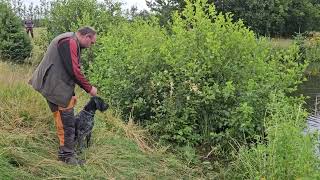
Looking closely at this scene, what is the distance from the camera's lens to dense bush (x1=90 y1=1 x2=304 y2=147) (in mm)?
7570

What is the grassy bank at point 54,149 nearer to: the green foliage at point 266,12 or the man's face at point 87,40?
the man's face at point 87,40

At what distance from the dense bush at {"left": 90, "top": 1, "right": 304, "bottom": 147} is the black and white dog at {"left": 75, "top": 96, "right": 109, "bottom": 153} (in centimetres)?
161

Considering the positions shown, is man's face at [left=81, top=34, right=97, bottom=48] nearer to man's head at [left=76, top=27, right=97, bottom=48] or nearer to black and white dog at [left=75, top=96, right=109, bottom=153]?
man's head at [left=76, top=27, right=97, bottom=48]

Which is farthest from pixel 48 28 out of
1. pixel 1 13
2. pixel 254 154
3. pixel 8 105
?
pixel 254 154

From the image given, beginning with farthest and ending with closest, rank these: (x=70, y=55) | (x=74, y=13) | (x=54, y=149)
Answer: (x=74, y=13) < (x=54, y=149) < (x=70, y=55)

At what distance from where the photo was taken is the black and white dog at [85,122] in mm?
6133

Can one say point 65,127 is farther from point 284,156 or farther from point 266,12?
point 266,12

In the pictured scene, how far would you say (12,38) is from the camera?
15.5 m

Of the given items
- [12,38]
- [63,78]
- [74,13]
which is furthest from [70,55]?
[12,38]

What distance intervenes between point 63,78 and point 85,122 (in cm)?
88

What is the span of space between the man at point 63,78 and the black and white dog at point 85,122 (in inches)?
14.7

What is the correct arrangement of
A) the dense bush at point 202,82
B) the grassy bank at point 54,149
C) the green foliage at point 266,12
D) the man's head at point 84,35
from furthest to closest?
the green foliage at point 266,12 → the dense bush at point 202,82 → the man's head at point 84,35 → the grassy bank at point 54,149

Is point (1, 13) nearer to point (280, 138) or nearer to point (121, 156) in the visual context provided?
point (121, 156)

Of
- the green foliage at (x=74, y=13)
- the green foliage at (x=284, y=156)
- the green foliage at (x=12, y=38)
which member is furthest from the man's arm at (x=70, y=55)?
the green foliage at (x=12, y=38)
